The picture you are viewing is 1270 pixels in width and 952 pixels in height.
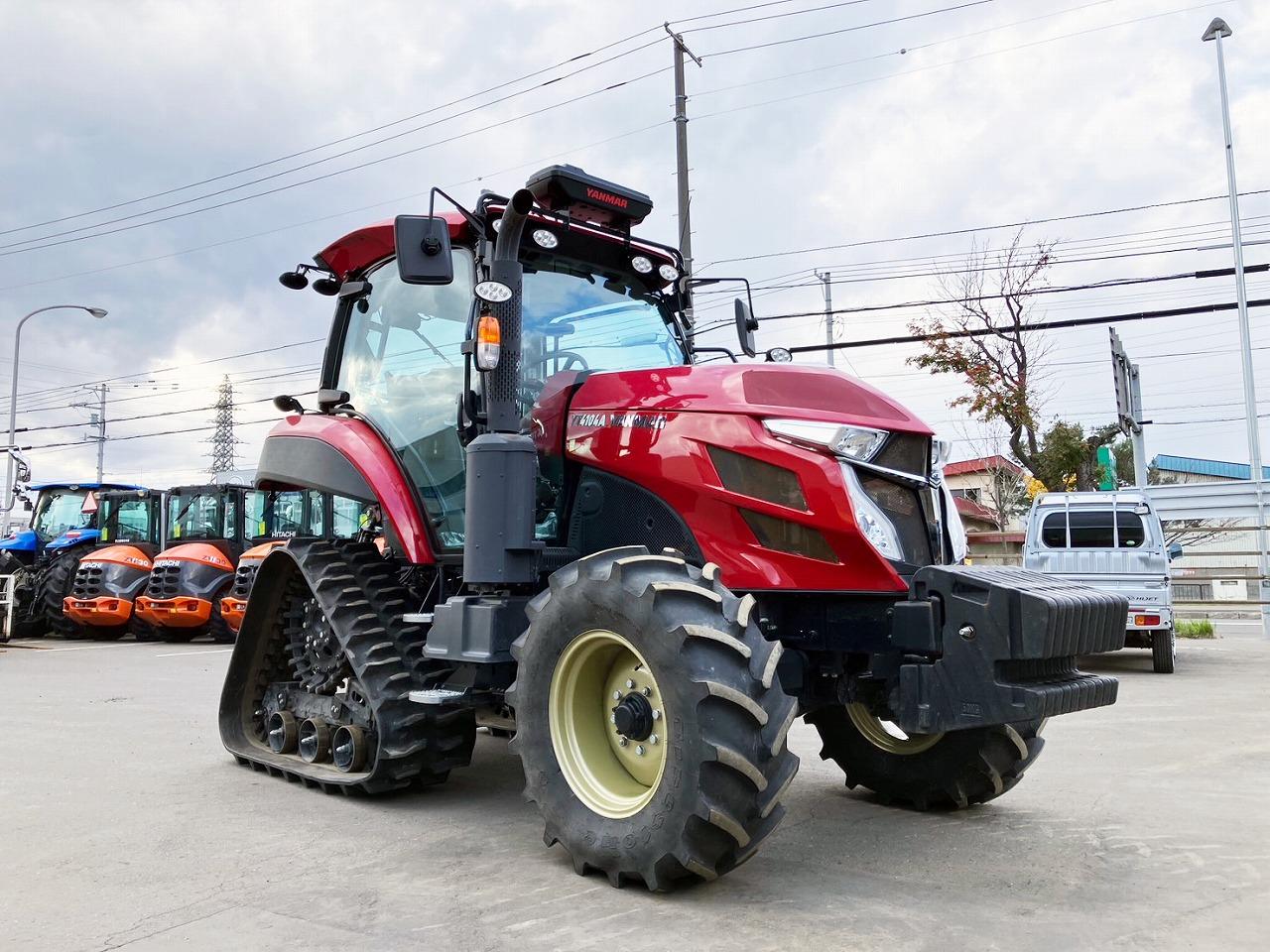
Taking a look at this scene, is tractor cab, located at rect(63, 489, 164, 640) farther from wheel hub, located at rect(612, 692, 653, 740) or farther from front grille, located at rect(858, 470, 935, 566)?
front grille, located at rect(858, 470, 935, 566)

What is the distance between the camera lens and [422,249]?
4.54 meters

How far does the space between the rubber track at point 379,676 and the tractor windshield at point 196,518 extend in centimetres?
1304

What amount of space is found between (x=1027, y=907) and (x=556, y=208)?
355 cm

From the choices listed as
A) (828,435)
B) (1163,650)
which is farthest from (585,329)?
(1163,650)

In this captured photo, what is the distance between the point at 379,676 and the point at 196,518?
14583 millimetres

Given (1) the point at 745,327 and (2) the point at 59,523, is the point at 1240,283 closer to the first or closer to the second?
(1) the point at 745,327

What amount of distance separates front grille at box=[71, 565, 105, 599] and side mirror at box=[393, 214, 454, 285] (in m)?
15.2

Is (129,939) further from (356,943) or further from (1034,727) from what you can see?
(1034,727)

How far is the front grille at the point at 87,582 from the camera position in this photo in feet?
56.7

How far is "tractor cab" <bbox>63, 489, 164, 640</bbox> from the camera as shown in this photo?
17203 millimetres

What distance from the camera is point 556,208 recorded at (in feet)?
16.4

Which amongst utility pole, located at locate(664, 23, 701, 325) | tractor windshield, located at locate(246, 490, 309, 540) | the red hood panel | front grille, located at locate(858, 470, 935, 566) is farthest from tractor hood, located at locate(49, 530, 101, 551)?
front grille, located at locate(858, 470, 935, 566)

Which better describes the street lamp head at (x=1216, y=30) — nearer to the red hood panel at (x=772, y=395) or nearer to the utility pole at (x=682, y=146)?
the utility pole at (x=682, y=146)

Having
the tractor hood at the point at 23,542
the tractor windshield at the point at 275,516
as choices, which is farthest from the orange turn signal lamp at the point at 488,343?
the tractor hood at the point at 23,542
